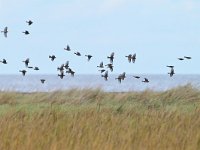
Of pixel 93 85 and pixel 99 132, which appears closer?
pixel 99 132

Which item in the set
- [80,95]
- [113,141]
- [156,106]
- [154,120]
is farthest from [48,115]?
[80,95]

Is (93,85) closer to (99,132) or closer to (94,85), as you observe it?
(94,85)

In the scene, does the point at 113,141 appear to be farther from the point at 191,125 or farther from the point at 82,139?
the point at 191,125

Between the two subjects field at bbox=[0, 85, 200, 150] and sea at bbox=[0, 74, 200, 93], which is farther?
sea at bbox=[0, 74, 200, 93]

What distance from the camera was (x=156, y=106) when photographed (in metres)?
20.6

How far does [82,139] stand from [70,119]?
1963 millimetres

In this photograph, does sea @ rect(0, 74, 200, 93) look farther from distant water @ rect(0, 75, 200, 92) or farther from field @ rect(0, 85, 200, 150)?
field @ rect(0, 85, 200, 150)

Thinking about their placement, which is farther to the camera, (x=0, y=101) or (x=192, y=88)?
(x=192, y=88)

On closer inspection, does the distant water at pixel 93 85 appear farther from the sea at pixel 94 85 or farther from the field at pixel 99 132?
the field at pixel 99 132

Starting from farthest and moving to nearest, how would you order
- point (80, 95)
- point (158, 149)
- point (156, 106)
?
point (80, 95) < point (156, 106) < point (158, 149)

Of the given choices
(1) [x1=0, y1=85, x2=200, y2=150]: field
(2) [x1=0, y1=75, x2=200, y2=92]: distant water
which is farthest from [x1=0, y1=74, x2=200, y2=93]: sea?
(1) [x1=0, y1=85, x2=200, y2=150]: field

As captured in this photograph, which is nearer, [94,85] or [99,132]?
[99,132]

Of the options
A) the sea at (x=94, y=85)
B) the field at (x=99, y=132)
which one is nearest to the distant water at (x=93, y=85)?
the sea at (x=94, y=85)

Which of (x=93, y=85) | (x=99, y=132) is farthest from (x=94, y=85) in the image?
(x=99, y=132)
